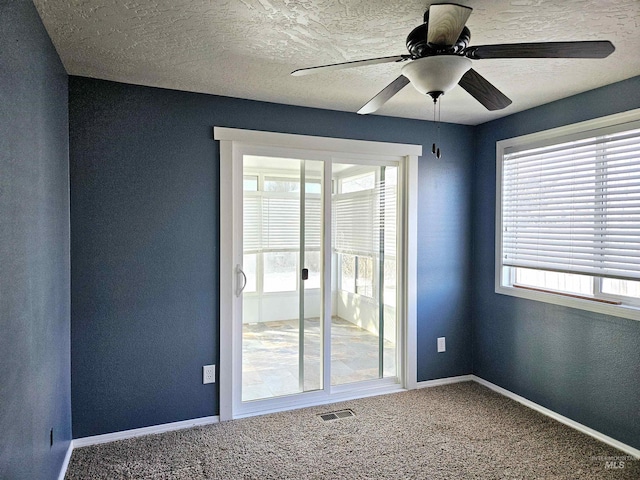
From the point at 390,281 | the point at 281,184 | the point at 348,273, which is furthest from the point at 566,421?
the point at 281,184

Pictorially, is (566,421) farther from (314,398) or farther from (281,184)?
(281,184)

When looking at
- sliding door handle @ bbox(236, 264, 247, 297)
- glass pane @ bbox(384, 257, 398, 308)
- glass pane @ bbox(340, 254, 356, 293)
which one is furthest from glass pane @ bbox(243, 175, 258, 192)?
glass pane @ bbox(384, 257, 398, 308)

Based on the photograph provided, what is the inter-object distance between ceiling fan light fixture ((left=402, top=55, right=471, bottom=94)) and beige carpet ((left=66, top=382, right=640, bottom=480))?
84.1 inches

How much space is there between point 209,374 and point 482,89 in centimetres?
259

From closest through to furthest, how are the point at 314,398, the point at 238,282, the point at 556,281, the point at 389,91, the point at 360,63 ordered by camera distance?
the point at 360,63 → the point at 389,91 → the point at 238,282 → the point at 556,281 → the point at 314,398

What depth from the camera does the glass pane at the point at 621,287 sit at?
2.74 meters

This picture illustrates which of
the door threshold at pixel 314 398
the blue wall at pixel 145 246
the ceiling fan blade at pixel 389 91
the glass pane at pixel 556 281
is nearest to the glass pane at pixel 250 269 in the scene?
the blue wall at pixel 145 246

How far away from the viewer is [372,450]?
107 inches

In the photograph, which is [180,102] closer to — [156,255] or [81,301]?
[156,255]

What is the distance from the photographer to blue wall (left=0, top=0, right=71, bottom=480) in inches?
57.6

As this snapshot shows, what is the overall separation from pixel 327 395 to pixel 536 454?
5.14ft

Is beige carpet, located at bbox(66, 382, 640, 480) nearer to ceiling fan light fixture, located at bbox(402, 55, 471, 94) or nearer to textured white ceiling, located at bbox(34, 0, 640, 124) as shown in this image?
ceiling fan light fixture, located at bbox(402, 55, 471, 94)

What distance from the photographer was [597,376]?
2918 millimetres

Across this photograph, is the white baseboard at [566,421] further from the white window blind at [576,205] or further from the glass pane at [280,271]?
the glass pane at [280,271]
